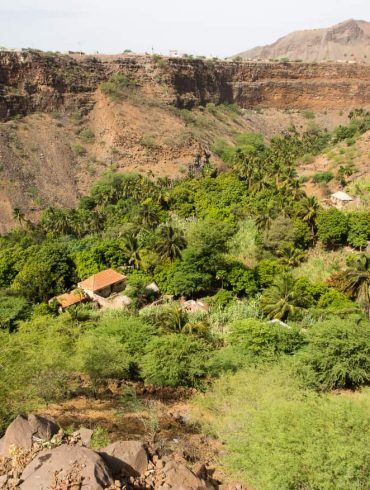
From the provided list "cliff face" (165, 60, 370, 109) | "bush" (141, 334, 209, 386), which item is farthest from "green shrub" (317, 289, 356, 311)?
"cliff face" (165, 60, 370, 109)

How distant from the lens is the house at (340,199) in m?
65.8

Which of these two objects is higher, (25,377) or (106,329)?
(25,377)

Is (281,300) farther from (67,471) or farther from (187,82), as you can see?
(187,82)

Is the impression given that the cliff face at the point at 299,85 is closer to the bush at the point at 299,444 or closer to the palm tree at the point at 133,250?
the palm tree at the point at 133,250

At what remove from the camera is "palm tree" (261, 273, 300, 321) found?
134ft

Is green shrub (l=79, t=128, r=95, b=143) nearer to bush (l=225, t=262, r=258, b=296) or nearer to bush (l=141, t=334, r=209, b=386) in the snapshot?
bush (l=225, t=262, r=258, b=296)

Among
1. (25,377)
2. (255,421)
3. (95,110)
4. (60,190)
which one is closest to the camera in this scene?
(255,421)

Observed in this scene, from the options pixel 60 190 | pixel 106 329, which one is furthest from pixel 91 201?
pixel 106 329

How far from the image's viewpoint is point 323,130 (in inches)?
4882

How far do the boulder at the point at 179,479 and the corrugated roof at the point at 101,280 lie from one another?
35.7 m

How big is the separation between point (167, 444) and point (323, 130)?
116 m

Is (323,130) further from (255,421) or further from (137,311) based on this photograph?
(255,421)

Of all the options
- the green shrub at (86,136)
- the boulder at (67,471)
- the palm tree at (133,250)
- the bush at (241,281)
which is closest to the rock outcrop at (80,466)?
the boulder at (67,471)

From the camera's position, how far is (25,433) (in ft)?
49.7
